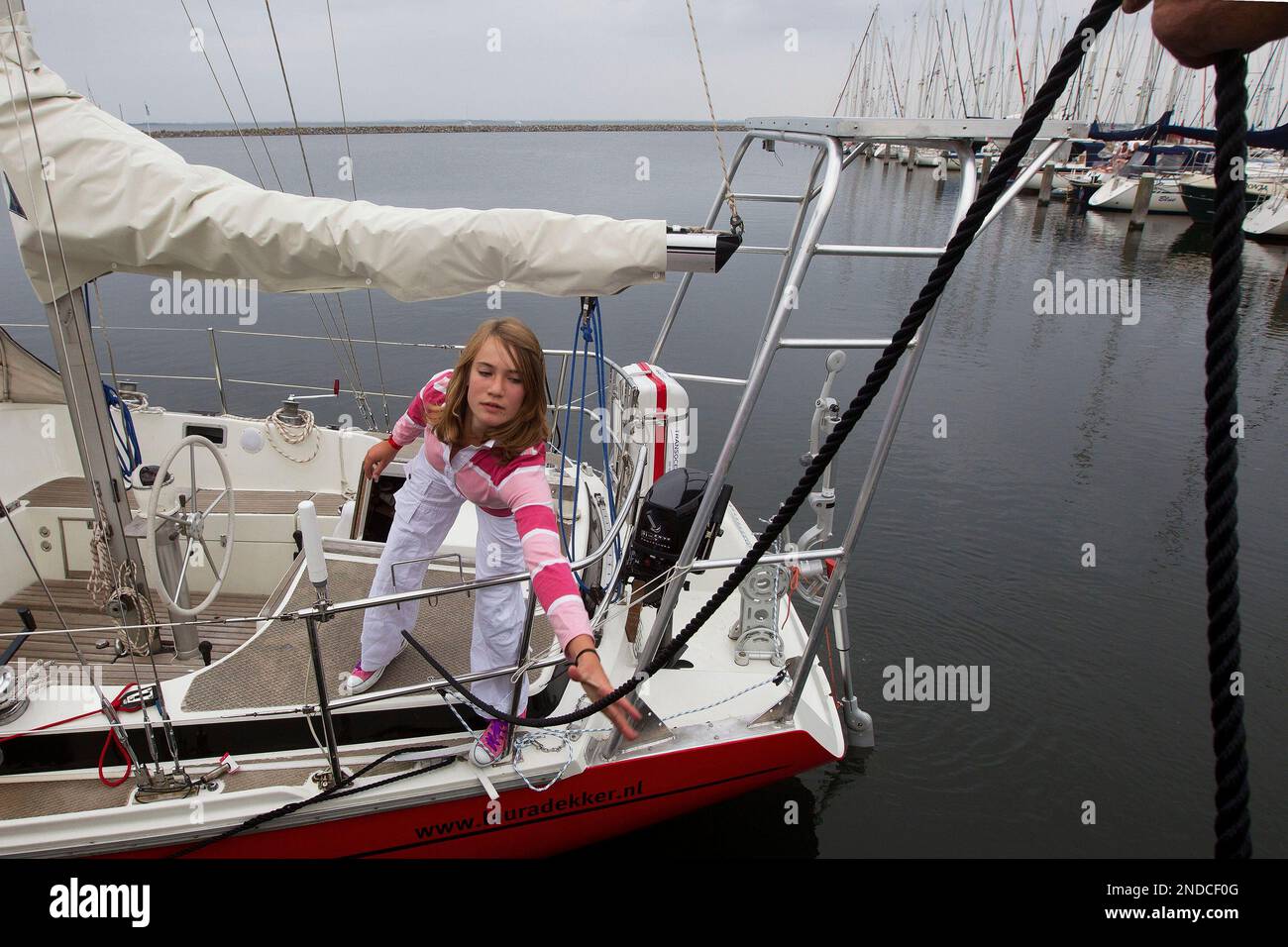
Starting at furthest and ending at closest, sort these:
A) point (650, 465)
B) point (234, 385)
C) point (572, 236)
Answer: point (234, 385) → point (650, 465) → point (572, 236)

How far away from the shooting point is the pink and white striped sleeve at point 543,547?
8.43 ft

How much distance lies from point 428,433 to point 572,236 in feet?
3.38

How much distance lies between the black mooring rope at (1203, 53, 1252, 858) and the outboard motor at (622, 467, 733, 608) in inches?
105

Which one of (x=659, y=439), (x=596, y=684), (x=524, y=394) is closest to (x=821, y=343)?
(x=524, y=394)

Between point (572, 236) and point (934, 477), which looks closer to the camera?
point (572, 236)

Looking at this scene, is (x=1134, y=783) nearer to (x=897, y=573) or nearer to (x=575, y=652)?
(x=897, y=573)

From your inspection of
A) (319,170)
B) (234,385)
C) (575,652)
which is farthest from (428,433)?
(319,170)

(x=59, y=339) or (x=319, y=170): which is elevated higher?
(x=319, y=170)

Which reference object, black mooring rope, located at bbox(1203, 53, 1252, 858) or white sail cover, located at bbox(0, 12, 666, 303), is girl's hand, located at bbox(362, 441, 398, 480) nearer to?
white sail cover, located at bbox(0, 12, 666, 303)

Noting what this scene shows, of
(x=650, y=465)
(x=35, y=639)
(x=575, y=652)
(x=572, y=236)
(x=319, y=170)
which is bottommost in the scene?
(x=35, y=639)

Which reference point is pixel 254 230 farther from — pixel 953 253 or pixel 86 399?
pixel 953 253

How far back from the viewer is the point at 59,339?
334cm

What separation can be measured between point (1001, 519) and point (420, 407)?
822cm
